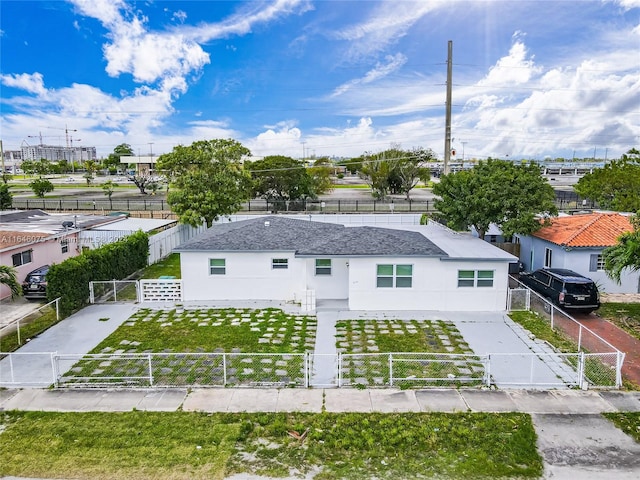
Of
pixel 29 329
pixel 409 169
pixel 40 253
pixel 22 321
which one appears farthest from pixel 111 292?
pixel 409 169

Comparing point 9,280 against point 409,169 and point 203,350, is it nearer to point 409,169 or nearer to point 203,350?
point 203,350

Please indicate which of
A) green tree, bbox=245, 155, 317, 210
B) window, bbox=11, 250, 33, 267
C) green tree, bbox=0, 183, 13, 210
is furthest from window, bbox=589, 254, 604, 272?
green tree, bbox=0, 183, 13, 210

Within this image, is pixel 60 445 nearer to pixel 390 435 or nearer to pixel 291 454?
pixel 291 454

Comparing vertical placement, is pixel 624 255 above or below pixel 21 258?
above

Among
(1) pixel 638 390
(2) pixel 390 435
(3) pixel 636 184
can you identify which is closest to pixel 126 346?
(2) pixel 390 435

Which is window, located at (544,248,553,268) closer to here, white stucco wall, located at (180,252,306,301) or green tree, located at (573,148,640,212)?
green tree, located at (573,148,640,212)
